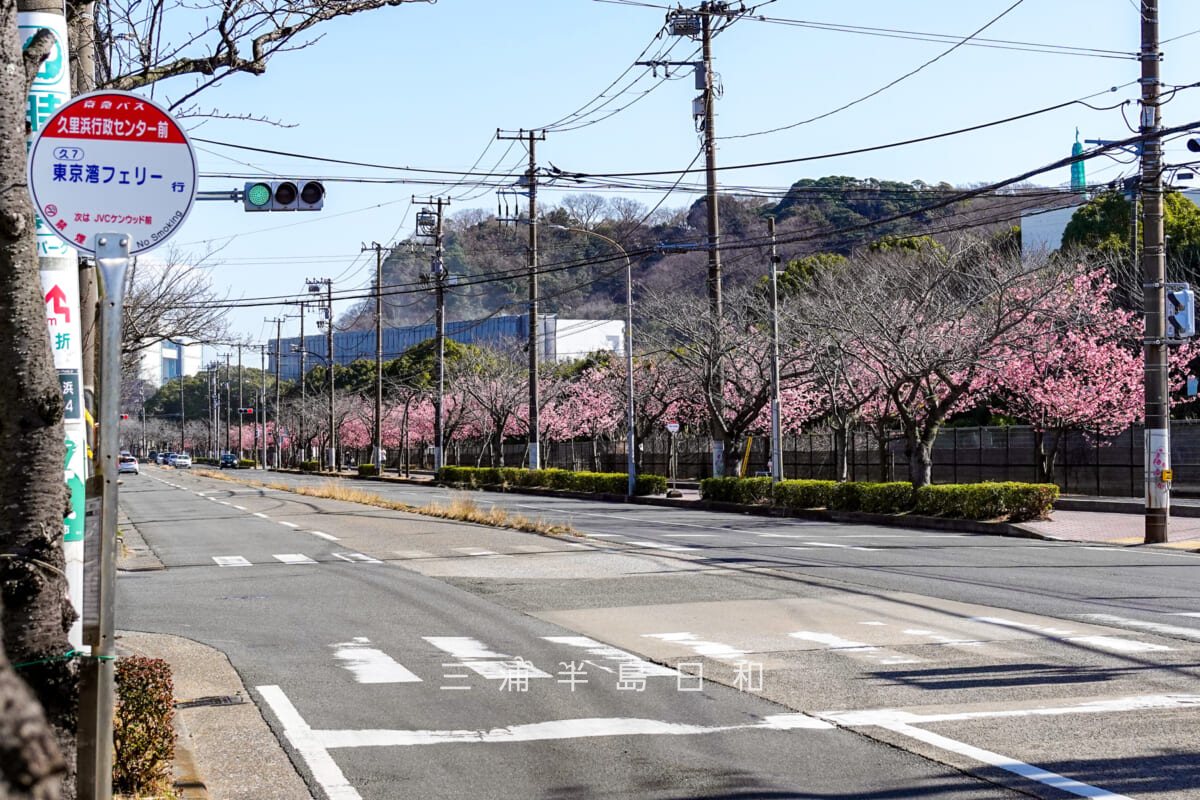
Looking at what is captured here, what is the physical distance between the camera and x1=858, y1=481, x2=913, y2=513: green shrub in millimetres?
30188

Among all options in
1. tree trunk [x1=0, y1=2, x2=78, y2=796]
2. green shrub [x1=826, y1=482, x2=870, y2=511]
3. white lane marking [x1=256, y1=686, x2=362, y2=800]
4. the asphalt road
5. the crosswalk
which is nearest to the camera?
tree trunk [x1=0, y1=2, x2=78, y2=796]

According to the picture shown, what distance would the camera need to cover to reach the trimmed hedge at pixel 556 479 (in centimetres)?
4281

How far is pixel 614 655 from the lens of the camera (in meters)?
10.6

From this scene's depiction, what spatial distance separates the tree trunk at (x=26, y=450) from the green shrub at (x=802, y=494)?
29.5 metres

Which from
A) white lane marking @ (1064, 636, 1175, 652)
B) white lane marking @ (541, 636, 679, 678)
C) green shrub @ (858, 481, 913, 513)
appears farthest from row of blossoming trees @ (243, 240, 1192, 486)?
white lane marking @ (541, 636, 679, 678)

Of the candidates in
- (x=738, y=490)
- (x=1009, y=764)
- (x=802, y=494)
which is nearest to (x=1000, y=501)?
(x=802, y=494)

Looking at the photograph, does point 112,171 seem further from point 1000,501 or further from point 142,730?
point 1000,501

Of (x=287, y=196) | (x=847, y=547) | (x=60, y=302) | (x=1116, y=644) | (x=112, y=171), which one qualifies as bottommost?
(x=847, y=547)

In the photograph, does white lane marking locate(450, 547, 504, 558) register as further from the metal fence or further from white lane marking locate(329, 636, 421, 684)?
the metal fence

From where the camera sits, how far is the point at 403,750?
24.0 ft

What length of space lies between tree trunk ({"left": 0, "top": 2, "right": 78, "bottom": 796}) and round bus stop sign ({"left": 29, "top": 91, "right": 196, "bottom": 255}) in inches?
15.4

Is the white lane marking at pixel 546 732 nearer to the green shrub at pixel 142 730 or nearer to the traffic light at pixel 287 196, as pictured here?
the green shrub at pixel 142 730

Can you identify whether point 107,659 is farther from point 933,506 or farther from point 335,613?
point 933,506

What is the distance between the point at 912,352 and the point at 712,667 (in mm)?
22536
